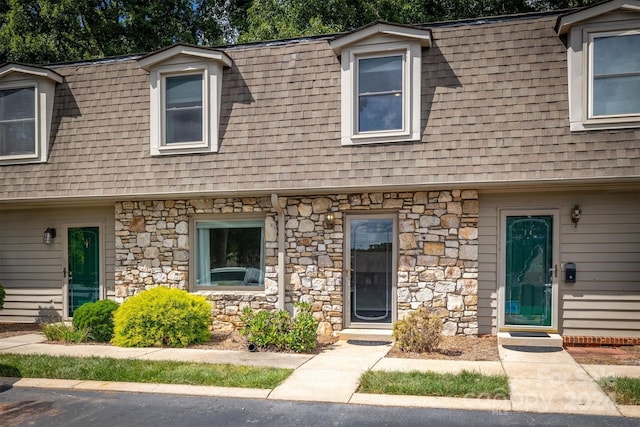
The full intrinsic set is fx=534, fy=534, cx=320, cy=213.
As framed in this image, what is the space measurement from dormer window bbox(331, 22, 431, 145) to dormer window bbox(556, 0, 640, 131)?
2.24 m

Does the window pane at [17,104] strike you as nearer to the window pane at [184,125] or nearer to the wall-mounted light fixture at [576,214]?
the window pane at [184,125]

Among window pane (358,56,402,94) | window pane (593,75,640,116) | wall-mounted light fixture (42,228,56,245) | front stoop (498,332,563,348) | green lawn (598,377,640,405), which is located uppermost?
window pane (358,56,402,94)

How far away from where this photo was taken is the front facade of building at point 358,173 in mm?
8102

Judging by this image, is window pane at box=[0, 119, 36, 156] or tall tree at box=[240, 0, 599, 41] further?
tall tree at box=[240, 0, 599, 41]

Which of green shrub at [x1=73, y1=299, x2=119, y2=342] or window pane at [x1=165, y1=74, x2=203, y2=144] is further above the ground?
window pane at [x1=165, y1=74, x2=203, y2=144]

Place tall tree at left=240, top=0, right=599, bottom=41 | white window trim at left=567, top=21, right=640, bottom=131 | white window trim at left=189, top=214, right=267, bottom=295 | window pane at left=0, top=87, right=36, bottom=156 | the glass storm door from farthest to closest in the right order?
tall tree at left=240, top=0, right=599, bottom=41 → window pane at left=0, top=87, right=36, bottom=156 → white window trim at left=189, top=214, right=267, bottom=295 → the glass storm door → white window trim at left=567, top=21, right=640, bottom=131

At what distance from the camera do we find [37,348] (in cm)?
830

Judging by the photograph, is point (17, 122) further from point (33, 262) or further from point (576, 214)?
point (576, 214)

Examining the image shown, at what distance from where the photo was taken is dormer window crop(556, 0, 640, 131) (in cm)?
785

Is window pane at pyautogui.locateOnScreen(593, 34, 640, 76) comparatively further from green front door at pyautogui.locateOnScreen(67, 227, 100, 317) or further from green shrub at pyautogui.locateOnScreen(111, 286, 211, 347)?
green front door at pyautogui.locateOnScreen(67, 227, 100, 317)

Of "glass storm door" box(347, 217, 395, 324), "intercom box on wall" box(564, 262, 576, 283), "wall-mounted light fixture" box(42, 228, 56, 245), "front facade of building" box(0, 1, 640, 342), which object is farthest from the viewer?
"wall-mounted light fixture" box(42, 228, 56, 245)

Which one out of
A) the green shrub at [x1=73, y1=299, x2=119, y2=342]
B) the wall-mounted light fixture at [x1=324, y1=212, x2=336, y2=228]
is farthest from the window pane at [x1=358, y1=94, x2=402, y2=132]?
the green shrub at [x1=73, y1=299, x2=119, y2=342]

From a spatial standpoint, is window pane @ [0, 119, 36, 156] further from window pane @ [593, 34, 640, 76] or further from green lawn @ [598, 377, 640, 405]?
green lawn @ [598, 377, 640, 405]

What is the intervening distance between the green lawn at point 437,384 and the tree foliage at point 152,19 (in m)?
11.2
